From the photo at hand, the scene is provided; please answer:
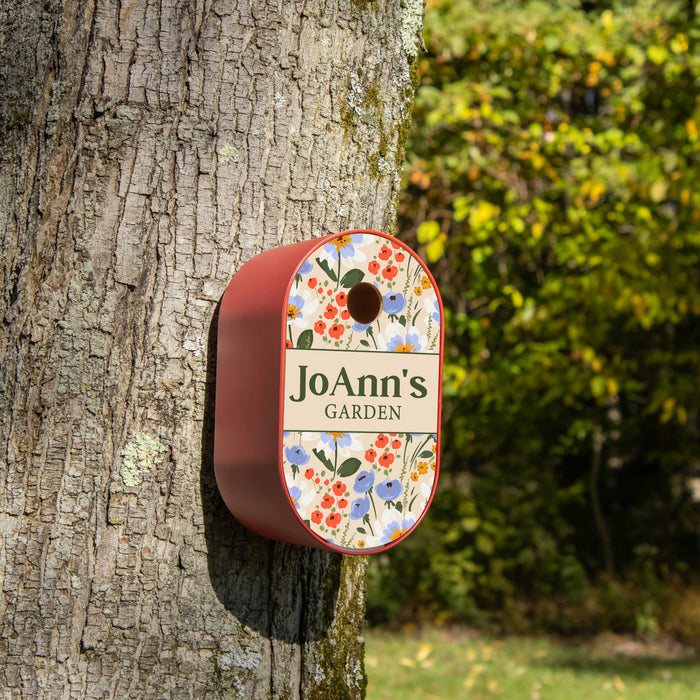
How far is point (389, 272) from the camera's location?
133cm

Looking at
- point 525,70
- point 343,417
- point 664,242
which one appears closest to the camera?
point 343,417

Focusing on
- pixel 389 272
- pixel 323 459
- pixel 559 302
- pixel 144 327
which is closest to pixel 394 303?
pixel 389 272

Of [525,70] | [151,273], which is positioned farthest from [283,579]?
[525,70]

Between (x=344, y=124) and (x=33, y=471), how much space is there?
769mm

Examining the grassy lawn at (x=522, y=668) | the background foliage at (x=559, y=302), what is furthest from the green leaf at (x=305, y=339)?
the grassy lawn at (x=522, y=668)

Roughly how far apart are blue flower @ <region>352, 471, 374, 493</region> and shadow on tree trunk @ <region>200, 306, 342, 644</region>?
8.5 inches

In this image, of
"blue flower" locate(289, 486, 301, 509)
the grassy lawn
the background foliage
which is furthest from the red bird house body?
the grassy lawn

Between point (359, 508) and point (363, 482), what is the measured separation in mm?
38

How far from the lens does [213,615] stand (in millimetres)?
1375

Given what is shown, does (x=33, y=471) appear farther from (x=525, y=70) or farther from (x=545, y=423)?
(x=545, y=423)

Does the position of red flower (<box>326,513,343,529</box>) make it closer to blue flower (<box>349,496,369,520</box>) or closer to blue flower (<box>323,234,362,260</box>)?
blue flower (<box>349,496,369,520</box>)

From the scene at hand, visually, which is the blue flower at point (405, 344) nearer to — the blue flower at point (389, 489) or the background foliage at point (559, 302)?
the blue flower at point (389, 489)

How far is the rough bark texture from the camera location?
1.34 meters

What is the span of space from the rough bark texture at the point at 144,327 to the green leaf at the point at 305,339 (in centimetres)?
21
